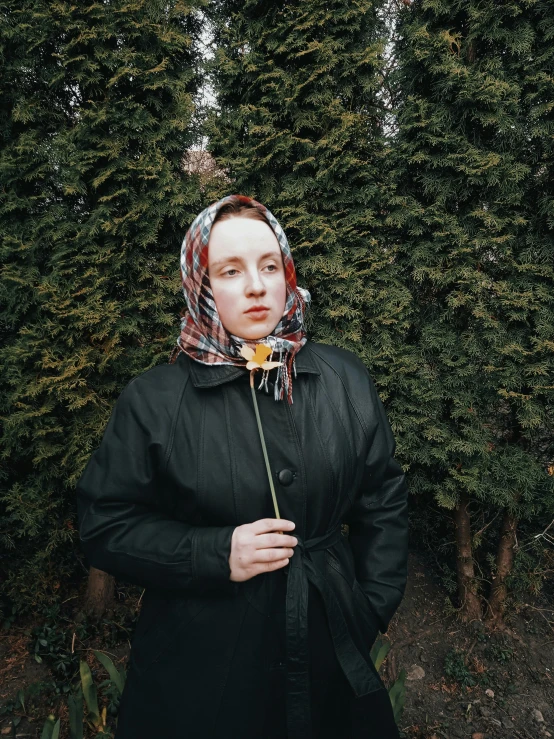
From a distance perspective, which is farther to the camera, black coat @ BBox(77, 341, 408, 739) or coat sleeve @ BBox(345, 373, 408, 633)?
coat sleeve @ BBox(345, 373, 408, 633)

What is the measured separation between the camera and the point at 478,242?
→ 2438mm

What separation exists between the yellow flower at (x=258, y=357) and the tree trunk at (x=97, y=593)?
2.30 meters

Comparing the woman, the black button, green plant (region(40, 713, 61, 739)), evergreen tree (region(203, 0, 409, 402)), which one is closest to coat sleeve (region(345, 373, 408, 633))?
the woman

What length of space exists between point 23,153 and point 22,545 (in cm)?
231

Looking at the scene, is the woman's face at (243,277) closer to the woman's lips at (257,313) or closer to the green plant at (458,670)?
the woman's lips at (257,313)

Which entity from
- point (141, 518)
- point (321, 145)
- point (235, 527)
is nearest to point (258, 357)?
point (235, 527)

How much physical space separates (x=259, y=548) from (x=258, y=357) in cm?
55

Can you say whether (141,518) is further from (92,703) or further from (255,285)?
(92,703)

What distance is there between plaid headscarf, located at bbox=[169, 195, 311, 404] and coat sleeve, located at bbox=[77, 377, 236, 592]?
24 centimetres

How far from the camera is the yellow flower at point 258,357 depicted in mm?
1383

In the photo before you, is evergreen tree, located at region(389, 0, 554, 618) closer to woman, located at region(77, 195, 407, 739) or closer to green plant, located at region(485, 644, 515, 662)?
green plant, located at region(485, 644, 515, 662)

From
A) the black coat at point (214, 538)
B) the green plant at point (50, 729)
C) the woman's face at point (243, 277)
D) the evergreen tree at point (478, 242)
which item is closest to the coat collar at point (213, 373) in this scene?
the black coat at point (214, 538)

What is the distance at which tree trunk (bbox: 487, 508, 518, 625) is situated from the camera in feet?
9.44

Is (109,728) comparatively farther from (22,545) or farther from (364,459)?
(364,459)
